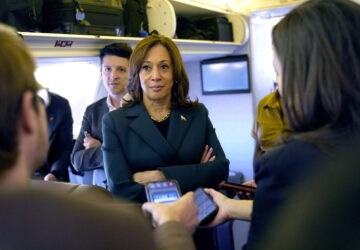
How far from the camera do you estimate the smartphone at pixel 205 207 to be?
1.28m

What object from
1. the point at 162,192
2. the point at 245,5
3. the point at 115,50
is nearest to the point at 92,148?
the point at 115,50

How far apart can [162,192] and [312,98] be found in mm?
673

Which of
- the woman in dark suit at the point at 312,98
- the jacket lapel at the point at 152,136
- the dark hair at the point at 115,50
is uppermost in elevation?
the dark hair at the point at 115,50

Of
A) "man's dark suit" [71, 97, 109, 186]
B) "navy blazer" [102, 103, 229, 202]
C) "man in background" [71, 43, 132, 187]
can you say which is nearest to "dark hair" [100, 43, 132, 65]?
"man in background" [71, 43, 132, 187]

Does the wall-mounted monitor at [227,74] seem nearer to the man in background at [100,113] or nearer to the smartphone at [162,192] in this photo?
the man in background at [100,113]

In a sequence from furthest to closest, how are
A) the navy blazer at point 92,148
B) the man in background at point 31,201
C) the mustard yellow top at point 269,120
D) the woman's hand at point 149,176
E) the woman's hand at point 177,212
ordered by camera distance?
the navy blazer at point 92,148, the mustard yellow top at point 269,120, the woman's hand at point 149,176, the woman's hand at point 177,212, the man in background at point 31,201

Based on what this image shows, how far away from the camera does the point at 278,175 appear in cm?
85

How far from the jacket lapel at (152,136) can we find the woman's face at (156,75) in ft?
0.55

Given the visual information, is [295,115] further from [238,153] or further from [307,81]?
[238,153]

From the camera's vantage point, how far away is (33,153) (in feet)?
2.21

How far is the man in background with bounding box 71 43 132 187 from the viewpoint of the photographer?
229 centimetres

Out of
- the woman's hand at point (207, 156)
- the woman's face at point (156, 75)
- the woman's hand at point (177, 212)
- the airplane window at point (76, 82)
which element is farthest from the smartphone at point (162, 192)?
the airplane window at point (76, 82)

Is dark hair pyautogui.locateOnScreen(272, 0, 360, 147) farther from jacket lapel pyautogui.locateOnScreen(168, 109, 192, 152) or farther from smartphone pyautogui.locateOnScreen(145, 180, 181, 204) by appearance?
jacket lapel pyautogui.locateOnScreen(168, 109, 192, 152)

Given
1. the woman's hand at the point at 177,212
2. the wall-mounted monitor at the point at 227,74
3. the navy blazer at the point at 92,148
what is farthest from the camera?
the wall-mounted monitor at the point at 227,74
